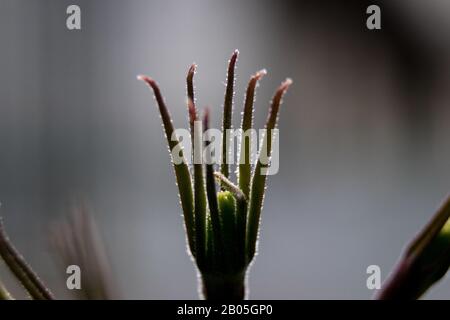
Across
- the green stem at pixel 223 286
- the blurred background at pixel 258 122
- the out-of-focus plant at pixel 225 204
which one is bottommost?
the blurred background at pixel 258 122

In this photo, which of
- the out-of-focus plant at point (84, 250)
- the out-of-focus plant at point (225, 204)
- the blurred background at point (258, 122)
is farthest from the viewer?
the blurred background at point (258, 122)

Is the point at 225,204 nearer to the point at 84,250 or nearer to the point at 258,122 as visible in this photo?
the point at 84,250

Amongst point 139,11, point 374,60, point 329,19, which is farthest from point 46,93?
point 374,60

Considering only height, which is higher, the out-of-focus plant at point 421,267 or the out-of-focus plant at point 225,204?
the out-of-focus plant at point 225,204

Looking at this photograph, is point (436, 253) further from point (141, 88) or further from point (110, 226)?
point (141, 88)

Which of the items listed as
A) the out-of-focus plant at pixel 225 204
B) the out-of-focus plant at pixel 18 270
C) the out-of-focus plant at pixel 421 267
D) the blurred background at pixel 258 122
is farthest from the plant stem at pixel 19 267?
the blurred background at pixel 258 122

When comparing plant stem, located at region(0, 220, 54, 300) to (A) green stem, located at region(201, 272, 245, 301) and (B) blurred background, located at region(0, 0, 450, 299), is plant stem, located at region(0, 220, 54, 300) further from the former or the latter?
(B) blurred background, located at region(0, 0, 450, 299)

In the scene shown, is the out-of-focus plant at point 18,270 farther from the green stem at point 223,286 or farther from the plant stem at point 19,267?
the green stem at point 223,286

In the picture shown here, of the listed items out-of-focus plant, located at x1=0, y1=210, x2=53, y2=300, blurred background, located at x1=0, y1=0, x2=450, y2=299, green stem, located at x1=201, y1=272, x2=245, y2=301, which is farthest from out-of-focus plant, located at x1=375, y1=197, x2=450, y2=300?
blurred background, located at x1=0, y1=0, x2=450, y2=299

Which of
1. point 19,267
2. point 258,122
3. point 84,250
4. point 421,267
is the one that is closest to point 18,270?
point 19,267
